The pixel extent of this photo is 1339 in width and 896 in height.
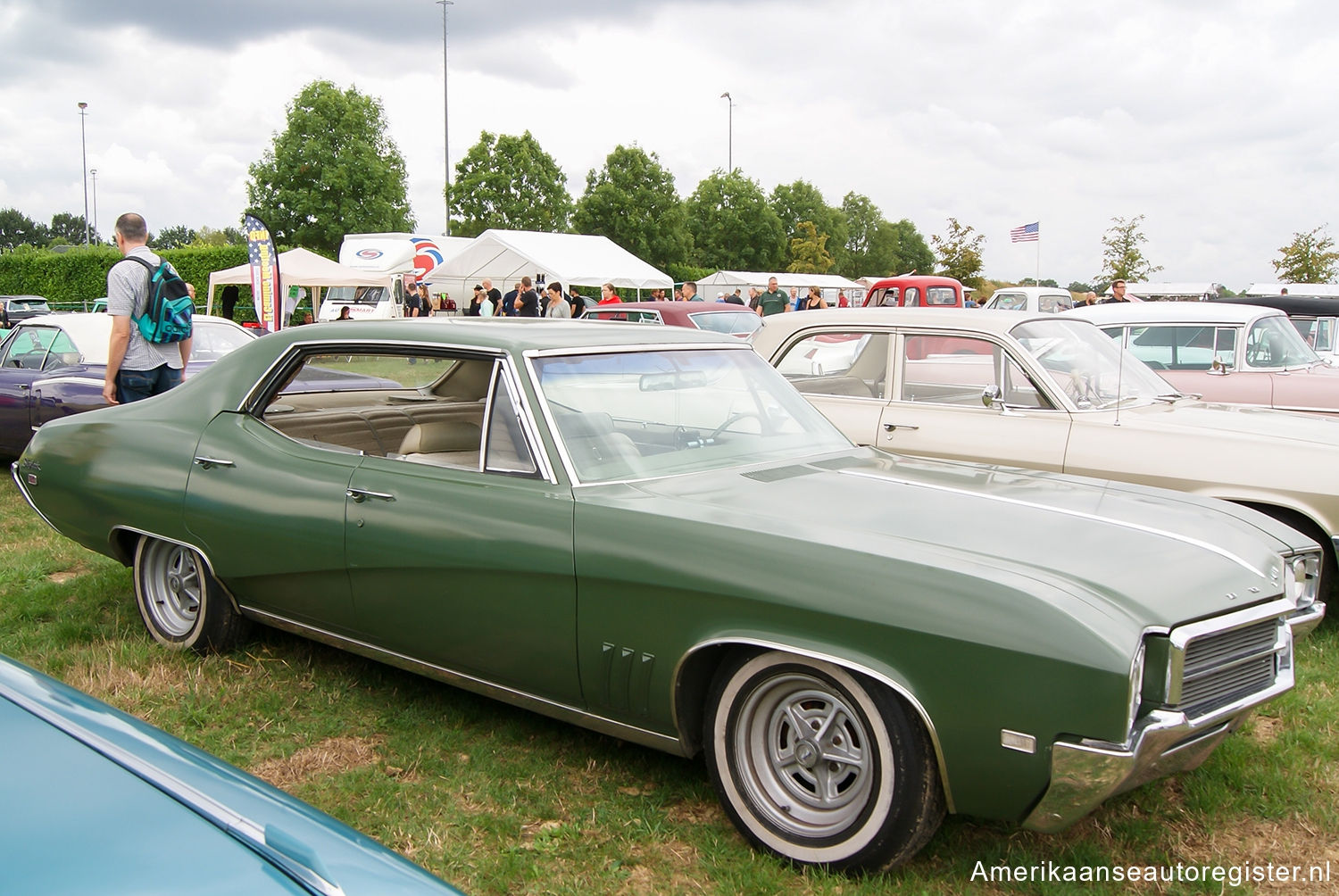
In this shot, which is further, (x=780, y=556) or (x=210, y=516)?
(x=210, y=516)

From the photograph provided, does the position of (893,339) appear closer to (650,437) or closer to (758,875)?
(650,437)

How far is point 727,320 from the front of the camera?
15203 mm

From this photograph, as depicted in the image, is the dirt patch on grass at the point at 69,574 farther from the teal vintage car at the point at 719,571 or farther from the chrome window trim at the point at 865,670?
the chrome window trim at the point at 865,670

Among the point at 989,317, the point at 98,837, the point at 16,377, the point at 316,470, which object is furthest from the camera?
the point at 16,377

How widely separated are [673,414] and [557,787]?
1.23 metres

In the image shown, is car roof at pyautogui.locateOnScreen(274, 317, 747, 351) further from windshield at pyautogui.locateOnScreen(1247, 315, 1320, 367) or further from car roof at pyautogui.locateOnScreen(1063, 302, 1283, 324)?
windshield at pyautogui.locateOnScreen(1247, 315, 1320, 367)

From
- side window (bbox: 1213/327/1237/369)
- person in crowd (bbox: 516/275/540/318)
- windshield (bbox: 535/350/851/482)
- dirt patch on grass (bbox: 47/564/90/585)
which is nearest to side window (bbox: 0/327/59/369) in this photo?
dirt patch on grass (bbox: 47/564/90/585)

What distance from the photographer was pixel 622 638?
285cm

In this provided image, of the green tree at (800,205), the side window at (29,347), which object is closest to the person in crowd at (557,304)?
the side window at (29,347)

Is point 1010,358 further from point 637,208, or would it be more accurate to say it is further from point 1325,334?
point 637,208

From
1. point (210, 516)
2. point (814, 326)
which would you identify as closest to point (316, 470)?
point (210, 516)

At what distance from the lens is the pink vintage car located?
721cm

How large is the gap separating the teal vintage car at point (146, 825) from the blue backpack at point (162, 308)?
457 centimetres

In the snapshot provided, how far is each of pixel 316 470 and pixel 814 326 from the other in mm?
3148
